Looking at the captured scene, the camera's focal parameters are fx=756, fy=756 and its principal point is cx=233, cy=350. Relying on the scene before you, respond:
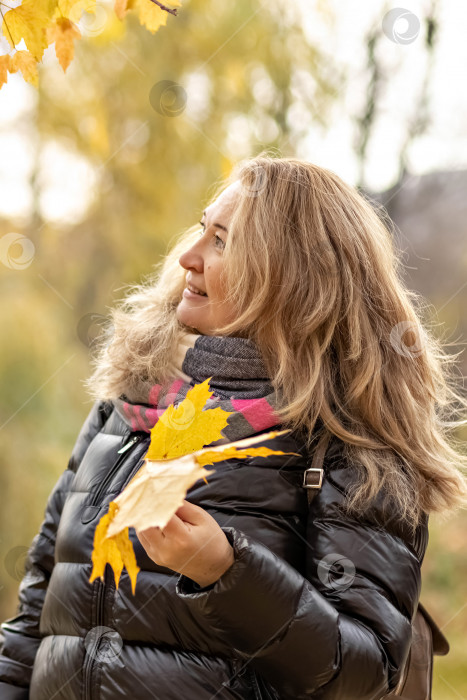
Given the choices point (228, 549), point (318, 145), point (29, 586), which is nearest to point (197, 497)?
point (228, 549)

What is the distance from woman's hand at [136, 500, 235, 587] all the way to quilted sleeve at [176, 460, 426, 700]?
0.9 inches

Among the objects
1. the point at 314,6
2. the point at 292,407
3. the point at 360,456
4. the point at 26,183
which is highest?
the point at 314,6

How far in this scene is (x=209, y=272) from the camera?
62.0 inches

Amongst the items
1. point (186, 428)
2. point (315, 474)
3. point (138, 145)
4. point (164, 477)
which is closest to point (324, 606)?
point (315, 474)

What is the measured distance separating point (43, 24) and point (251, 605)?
963 mm

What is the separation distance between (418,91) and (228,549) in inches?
157

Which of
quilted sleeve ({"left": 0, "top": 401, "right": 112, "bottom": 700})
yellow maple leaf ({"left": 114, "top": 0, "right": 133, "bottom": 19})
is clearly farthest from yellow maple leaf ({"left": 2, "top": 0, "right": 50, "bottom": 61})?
quilted sleeve ({"left": 0, "top": 401, "right": 112, "bottom": 700})

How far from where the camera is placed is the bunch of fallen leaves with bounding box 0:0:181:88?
1196mm

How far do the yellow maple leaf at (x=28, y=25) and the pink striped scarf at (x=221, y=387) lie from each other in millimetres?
645

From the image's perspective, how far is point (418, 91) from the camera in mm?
4477

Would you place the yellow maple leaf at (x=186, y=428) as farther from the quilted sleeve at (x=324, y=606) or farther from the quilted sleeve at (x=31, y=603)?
the quilted sleeve at (x=31, y=603)

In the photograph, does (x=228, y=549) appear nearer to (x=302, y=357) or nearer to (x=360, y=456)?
(x=360, y=456)

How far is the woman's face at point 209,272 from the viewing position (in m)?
1.58

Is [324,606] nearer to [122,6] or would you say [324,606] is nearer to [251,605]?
[251,605]
